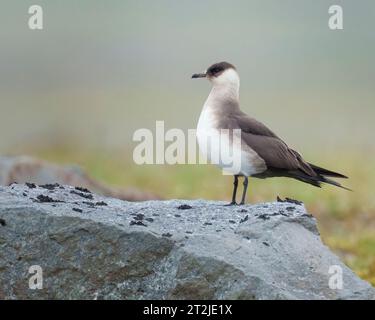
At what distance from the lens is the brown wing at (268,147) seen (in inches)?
354

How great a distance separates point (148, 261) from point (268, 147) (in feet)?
6.89

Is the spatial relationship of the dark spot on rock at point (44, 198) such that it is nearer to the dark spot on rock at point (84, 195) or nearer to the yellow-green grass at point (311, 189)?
the dark spot on rock at point (84, 195)

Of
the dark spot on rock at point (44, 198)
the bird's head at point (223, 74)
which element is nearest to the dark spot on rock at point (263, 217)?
the dark spot on rock at point (44, 198)

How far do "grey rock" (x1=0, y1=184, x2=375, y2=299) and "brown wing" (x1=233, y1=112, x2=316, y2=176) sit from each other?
4.25ft

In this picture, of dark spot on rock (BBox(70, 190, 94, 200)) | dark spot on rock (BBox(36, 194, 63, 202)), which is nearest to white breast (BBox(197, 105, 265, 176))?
dark spot on rock (BBox(70, 190, 94, 200))

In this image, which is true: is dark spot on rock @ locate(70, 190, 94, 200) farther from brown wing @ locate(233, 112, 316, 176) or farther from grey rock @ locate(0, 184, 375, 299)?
brown wing @ locate(233, 112, 316, 176)

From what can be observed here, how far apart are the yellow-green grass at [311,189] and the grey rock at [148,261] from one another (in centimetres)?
549

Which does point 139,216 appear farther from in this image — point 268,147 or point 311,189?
point 311,189

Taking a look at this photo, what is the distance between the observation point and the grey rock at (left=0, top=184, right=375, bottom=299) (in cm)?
728

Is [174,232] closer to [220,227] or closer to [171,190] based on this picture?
[220,227]

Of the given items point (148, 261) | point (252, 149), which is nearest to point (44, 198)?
point (148, 261)

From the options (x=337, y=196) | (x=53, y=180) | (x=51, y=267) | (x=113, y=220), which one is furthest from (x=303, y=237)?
(x=337, y=196)
